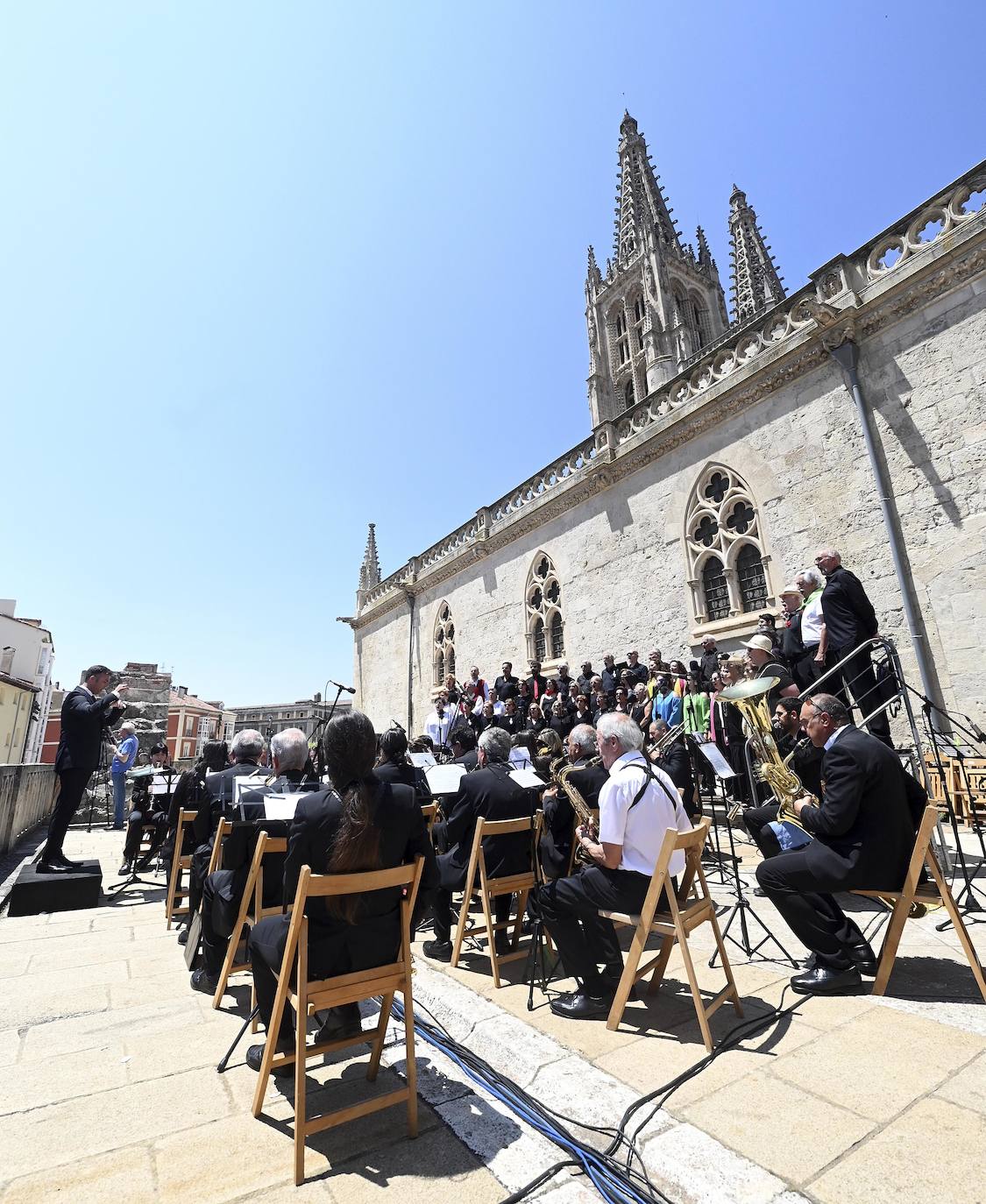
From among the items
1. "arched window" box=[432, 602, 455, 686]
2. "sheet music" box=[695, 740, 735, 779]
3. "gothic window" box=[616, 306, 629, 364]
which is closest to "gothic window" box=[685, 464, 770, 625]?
"sheet music" box=[695, 740, 735, 779]

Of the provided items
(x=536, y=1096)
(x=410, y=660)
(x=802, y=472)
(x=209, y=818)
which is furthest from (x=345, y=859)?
(x=410, y=660)

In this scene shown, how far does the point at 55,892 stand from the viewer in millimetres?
5637

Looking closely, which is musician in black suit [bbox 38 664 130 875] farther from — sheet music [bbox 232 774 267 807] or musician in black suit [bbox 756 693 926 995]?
musician in black suit [bbox 756 693 926 995]

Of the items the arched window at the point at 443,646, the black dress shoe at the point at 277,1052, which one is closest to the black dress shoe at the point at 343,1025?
the black dress shoe at the point at 277,1052

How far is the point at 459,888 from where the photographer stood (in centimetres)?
438

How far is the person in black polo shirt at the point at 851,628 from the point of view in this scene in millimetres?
5711

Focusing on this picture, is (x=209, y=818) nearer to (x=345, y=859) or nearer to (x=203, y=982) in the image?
(x=203, y=982)

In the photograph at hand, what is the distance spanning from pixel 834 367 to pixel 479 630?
10.4 meters

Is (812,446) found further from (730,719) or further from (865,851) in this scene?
(865,851)

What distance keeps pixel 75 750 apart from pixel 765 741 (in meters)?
6.07

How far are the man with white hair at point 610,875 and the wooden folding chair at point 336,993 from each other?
112 cm

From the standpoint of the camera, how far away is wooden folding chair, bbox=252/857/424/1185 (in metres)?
2.18

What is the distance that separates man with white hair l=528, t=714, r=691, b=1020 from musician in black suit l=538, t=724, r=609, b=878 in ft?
1.69

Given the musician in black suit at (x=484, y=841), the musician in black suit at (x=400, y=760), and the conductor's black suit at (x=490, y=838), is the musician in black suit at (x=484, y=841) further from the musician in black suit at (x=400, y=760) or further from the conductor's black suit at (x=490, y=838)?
the musician in black suit at (x=400, y=760)
